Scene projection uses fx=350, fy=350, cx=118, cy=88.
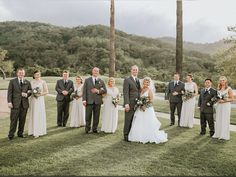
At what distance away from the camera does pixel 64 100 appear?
1272cm

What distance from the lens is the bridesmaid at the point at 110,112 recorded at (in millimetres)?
11430

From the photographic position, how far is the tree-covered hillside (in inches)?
2522

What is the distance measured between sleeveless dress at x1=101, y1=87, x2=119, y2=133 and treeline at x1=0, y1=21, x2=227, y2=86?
43.8m

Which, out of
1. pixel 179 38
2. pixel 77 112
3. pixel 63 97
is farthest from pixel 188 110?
pixel 179 38

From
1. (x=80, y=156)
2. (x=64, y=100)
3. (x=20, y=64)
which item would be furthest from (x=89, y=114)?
(x=20, y=64)

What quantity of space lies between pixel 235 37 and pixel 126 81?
13013 millimetres

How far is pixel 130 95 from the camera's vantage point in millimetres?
10008

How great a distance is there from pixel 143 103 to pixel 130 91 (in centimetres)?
51

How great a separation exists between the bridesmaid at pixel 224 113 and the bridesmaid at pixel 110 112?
10.6 feet

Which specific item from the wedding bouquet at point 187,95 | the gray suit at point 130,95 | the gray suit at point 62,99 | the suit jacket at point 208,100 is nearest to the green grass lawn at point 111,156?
the gray suit at point 130,95

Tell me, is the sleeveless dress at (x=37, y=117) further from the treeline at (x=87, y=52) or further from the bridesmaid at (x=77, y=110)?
the treeline at (x=87, y=52)

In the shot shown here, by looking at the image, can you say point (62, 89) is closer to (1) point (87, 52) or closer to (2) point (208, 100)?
(2) point (208, 100)

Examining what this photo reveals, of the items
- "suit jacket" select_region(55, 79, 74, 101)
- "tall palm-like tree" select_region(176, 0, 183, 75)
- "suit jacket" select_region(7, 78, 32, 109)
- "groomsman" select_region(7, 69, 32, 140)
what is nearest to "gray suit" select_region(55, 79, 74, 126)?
"suit jacket" select_region(55, 79, 74, 101)

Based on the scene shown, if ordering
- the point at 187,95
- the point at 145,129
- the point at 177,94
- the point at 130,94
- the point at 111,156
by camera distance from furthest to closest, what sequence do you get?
the point at 177,94
the point at 187,95
the point at 130,94
the point at 145,129
the point at 111,156
